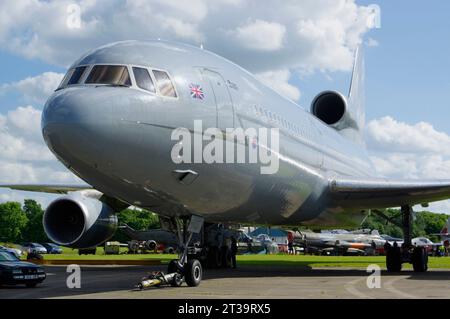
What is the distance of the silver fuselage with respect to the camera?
9523mm

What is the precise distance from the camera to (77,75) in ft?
34.8

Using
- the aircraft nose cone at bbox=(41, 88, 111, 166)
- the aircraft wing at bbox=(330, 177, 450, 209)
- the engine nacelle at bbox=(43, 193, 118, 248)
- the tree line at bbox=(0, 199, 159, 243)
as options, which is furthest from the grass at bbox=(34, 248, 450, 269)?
the tree line at bbox=(0, 199, 159, 243)

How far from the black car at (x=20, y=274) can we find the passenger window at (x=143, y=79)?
5971 mm

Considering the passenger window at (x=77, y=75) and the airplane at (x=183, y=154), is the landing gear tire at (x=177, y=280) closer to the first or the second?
the airplane at (x=183, y=154)

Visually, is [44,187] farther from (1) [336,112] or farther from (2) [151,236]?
(2) [151,236]

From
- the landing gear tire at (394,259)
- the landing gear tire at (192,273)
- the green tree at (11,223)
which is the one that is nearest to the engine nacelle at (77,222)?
the landing gear tire at (192,273)

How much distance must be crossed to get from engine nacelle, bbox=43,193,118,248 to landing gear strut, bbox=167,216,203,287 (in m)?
3.97

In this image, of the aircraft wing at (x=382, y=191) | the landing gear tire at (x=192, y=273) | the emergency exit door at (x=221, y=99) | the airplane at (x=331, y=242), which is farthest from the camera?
the airplane at (x=331, y=242)

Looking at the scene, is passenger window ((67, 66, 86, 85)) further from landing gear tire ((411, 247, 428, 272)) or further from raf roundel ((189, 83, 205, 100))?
landing gear tire ((411, 247, 428, 272))

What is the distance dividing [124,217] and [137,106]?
12946 centimetres

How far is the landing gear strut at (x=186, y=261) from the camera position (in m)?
12.0
